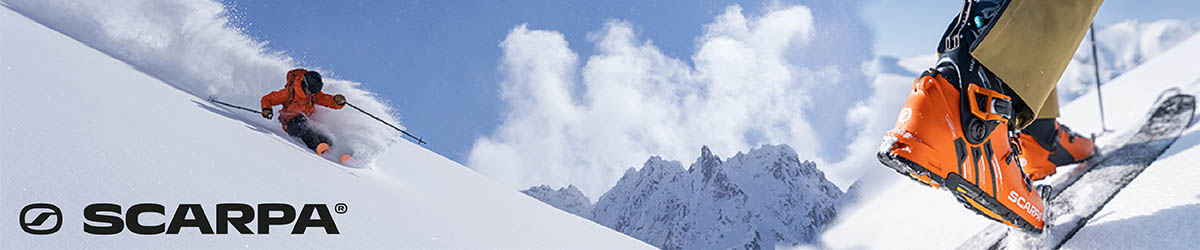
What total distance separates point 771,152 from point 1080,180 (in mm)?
27713

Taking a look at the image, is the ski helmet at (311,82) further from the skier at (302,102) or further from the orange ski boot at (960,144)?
the orange ski boot at (960,144)

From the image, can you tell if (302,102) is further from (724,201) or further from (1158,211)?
(724,201)

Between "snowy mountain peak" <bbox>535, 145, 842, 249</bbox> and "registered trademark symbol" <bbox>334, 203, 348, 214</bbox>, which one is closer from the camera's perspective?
"registered trademark symbol" <bbox>334, 203, 348, 214</bbox>

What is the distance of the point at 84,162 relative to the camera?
171 cm

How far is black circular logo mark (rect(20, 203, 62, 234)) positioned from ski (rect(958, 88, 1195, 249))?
1.84 metres

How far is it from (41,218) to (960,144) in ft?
6.24

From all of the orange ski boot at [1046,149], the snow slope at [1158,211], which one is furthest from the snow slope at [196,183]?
the orange ski boot at [1046,149]

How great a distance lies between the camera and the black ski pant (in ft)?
12.0

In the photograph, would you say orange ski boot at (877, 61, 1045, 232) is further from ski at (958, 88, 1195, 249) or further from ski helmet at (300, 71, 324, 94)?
ski helmet at (300, 71, 324, 94)

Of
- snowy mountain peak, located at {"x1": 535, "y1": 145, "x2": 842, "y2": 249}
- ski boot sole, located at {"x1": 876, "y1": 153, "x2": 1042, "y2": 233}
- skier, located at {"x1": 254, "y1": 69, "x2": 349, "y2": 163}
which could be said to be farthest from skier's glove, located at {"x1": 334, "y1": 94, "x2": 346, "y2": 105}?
snowy mountain peak, located at {"x1": 535, "y1": 145, "x2": 842, "y2": 249}

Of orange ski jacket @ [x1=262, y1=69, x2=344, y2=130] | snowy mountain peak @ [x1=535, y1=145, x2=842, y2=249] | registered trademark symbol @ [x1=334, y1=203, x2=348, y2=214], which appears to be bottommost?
registered trademark symbol @ [x1=334, y1=203, x2=348, y2=214]

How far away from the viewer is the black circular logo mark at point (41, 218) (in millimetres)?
1061

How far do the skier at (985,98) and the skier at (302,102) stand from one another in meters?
3.42

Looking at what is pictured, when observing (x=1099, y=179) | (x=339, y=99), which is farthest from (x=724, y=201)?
(x=1099, y=179)
